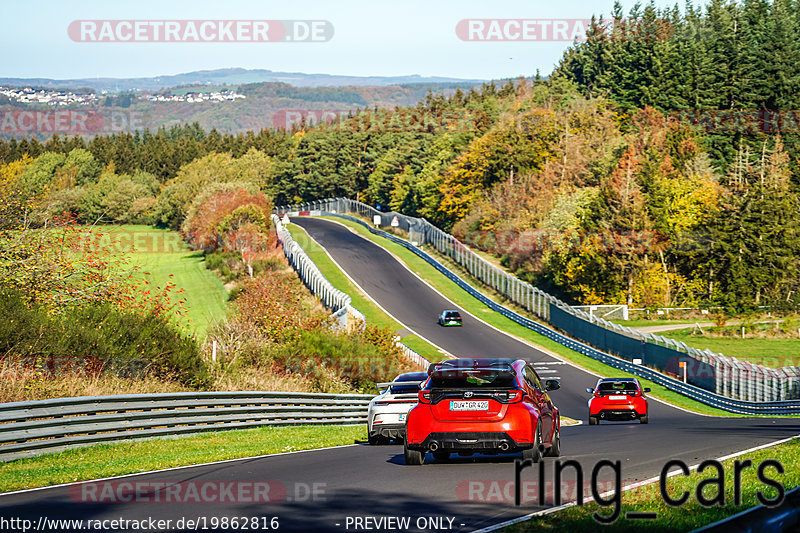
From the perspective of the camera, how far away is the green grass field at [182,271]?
71.6 m

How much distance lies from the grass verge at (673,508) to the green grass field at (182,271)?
131ft

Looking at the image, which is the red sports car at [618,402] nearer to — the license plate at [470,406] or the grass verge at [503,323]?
the grass verge at [503,323]

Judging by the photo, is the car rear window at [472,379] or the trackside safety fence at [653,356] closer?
the car rear window at [472,379]

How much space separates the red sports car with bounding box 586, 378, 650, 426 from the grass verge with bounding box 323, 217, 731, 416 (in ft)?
41.4

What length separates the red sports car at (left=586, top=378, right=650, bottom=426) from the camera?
29.7m

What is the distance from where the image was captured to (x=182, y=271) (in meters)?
96.5

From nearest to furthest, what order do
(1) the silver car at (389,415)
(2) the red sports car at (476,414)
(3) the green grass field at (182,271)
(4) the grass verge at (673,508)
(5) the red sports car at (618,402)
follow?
(4) the grass verge at (673,508)
(2) the red sports car at (476,414)
(1) the silver car at (389,415)
(5) the red sports car at (618,402)
(3) the green grass field at (182,271)

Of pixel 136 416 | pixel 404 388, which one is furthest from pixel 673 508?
pixel 136 416

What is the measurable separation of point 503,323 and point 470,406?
171 ft

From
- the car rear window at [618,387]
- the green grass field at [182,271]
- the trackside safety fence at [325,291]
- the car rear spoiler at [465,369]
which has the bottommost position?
the green grass field at [182,271]

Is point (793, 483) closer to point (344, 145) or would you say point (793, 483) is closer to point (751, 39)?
point (751, 39)

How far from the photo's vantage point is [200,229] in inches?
4427

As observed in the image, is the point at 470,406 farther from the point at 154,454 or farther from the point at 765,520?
the point at 765,520

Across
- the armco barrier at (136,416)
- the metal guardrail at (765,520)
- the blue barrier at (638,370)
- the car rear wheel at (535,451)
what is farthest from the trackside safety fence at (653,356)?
the metal guardrail at (765,520)
